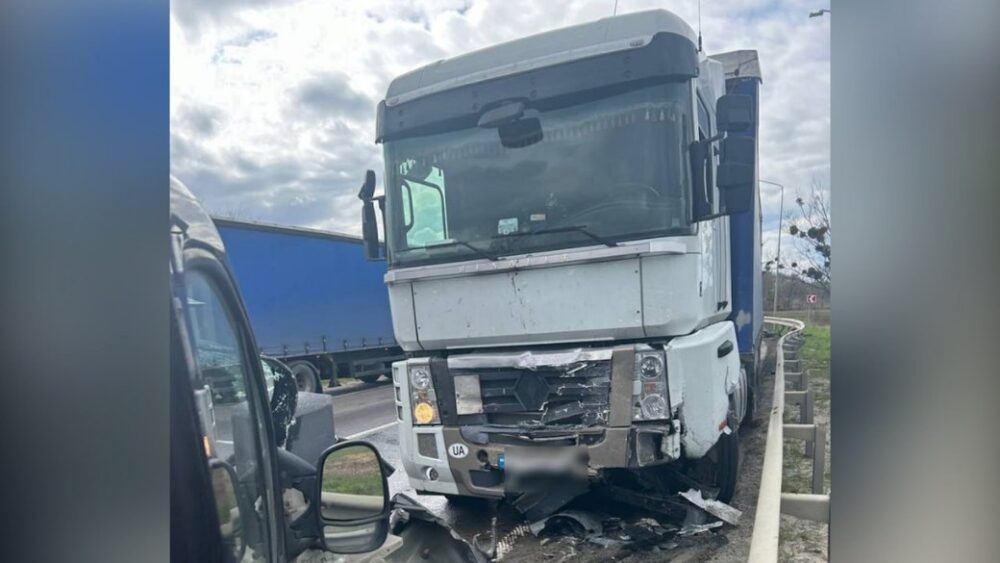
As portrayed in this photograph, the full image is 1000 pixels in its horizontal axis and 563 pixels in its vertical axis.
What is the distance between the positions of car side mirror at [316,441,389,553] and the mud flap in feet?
0.13

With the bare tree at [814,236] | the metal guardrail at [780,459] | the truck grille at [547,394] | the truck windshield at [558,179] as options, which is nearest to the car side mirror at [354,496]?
the truck grille at [547,394]

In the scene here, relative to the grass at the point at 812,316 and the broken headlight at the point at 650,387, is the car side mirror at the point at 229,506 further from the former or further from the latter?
the grass at the point at 812,316

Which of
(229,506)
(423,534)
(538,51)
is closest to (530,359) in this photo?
(423,534)

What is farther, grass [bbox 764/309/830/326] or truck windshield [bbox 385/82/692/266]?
truck windshield [bbox 385/82/692/266]

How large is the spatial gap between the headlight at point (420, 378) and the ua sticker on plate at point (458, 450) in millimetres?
180

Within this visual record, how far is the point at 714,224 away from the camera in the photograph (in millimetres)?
1777

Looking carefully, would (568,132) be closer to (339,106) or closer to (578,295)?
(578,295)

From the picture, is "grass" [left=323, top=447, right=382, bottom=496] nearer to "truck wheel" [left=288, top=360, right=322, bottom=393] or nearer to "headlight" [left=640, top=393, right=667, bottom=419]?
"truck wheel" [left=288, top=360, right=322, bottom=393]

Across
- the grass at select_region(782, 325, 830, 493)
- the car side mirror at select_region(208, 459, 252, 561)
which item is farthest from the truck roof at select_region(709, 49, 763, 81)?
the car side mirror at select_region(208, 459, 252, 561)

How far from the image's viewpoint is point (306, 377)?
5.98 feet

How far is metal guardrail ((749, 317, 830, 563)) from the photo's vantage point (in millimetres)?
1499

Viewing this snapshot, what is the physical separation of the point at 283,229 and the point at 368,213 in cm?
24
